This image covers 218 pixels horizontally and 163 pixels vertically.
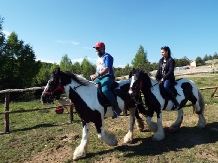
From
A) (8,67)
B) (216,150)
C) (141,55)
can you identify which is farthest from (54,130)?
(141,55)

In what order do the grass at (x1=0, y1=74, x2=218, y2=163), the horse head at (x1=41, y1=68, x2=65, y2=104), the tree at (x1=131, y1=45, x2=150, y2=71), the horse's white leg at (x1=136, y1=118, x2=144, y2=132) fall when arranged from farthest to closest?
1. the tree at (x1=131, y1=45, x2=150, y2=71)
2. the horse's white leg at (x1=136, y1=118, x2=144, y2=132)
3. the grass at (x1=0, y1=74, x2=218, y2=163)
4. the horse head at (x1=41, y1=68, x2=65, y2=104)

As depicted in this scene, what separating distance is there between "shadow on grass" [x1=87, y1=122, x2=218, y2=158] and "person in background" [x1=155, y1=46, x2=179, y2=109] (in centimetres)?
88

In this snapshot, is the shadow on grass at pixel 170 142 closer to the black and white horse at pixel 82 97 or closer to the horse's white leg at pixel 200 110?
the horse's white leg at pixel 200 110

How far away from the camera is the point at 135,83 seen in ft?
16.2

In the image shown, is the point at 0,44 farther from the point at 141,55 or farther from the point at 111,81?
the point at 141,55

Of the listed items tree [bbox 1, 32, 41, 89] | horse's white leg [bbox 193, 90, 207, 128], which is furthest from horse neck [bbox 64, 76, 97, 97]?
tree [bbox 1, 32, 41, 89]

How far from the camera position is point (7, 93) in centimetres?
775

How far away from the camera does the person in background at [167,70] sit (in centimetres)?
557

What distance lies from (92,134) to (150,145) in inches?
Answer: 75.5

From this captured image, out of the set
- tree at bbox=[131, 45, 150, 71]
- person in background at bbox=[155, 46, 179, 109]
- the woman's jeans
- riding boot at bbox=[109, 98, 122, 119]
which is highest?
tree at bbox=[131, 45, 150, 71]

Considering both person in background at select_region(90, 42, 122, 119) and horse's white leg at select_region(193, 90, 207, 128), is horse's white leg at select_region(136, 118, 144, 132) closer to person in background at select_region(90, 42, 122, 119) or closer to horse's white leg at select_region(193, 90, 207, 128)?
person in background at select_region(90, 42, 122, 119)

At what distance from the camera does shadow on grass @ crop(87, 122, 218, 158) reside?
4900 millimetres

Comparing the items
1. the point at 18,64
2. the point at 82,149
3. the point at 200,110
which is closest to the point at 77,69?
the point at 18,64

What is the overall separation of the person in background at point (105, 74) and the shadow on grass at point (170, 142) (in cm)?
97
